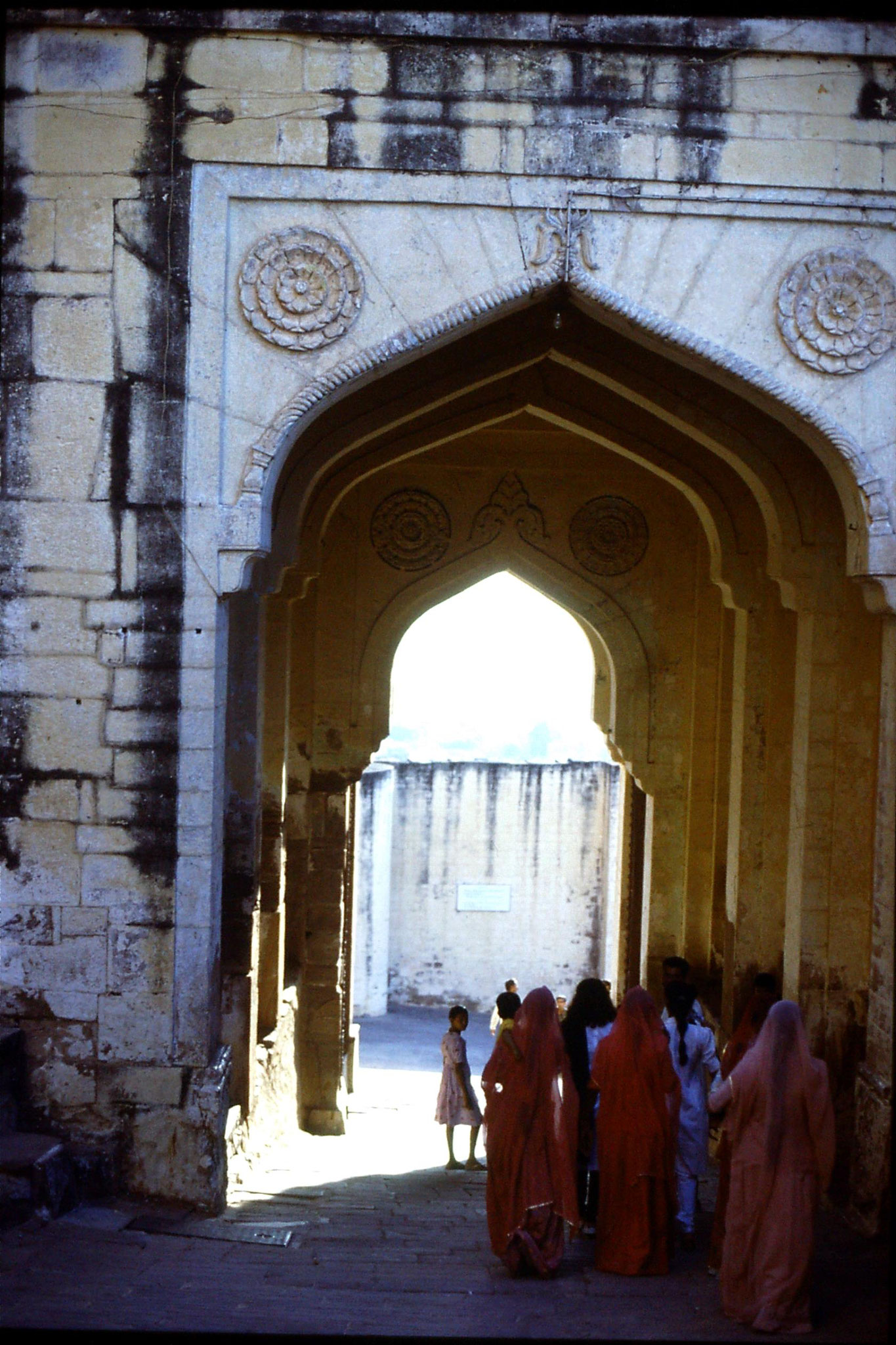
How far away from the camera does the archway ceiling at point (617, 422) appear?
6.18m

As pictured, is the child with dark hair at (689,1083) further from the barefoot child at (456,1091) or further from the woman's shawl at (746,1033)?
the barefoot child at (456,1091)

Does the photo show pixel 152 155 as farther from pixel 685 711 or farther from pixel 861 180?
pixel 685 711

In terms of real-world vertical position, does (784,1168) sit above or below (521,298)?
below

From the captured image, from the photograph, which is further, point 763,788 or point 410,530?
point 410,530

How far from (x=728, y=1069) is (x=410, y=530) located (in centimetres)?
449

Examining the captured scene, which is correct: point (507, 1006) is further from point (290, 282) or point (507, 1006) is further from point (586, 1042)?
point (290, 282)

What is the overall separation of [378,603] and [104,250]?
4.00 m

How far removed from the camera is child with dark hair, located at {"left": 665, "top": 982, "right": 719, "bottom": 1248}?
5.23 meters

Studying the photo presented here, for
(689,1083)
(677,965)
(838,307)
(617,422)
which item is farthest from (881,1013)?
(617,422)

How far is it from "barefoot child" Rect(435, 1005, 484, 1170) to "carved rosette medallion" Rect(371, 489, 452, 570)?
2865mm

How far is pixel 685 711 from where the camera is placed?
29.5 feet

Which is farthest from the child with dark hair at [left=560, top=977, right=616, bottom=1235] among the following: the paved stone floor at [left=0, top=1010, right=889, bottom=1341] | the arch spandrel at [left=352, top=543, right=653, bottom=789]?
the arch spandrel at [left=352, top=543, right=653, bottom=789]

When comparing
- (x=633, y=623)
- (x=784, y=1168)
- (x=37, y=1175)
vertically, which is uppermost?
(x=633, y=623)

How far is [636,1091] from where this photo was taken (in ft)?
15.6
